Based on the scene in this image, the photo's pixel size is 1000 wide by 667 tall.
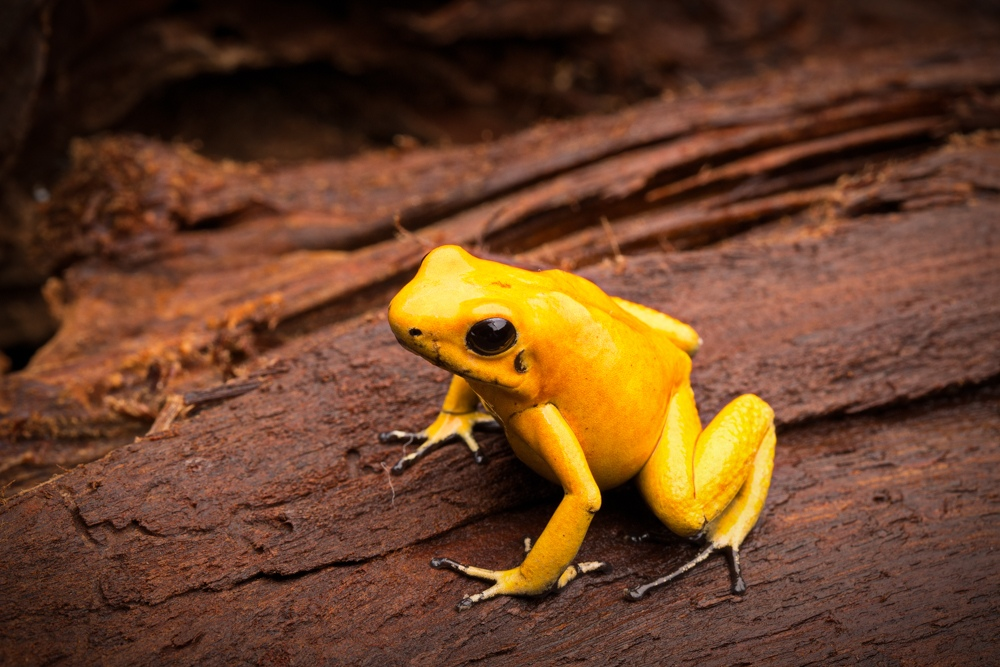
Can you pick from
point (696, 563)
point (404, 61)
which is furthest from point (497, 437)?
point (404, 61)

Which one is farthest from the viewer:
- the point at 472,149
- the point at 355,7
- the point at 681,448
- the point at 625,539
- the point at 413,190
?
the point at 355,7

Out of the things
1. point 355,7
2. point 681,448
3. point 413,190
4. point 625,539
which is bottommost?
point 625,539

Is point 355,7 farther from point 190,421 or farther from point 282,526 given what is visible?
point 282,526

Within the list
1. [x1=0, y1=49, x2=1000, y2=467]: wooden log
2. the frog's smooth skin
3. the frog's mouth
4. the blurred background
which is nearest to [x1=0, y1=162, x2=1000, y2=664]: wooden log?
the frog's smooth skin

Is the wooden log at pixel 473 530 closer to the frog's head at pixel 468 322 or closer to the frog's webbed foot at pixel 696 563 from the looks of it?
the frog's webbed foot at pixel 696 563

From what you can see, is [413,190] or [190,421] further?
[413,190]

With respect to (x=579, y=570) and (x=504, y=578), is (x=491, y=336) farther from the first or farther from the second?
(x=579, y=570)

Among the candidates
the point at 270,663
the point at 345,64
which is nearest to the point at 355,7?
the point at 345,64
